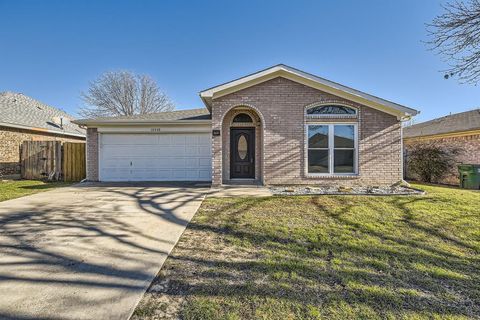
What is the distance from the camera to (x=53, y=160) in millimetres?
12570

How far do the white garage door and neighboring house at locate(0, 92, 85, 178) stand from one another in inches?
224

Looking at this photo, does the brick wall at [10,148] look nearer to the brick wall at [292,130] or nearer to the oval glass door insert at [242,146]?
the brick wall at [292,130]

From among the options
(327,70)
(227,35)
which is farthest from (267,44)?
(327,70)

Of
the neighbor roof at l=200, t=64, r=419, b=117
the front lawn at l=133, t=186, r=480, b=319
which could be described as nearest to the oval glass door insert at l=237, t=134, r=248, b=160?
the neighbor roof at l=200, t=64, r=419, b=117

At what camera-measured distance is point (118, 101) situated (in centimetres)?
3105

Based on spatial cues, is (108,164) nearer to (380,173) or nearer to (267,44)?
(267,44)

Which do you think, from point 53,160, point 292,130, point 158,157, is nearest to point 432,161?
point 292,130

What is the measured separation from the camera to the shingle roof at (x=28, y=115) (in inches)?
526

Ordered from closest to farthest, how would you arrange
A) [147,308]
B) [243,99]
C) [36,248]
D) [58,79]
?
1. [147,308]
2. [36,248]
3. [243,99]
4. [58,79]

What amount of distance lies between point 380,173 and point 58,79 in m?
29.0

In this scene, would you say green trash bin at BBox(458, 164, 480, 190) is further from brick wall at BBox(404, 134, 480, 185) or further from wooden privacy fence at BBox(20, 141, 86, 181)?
wooden privacy fence at BBox(20, 141, 86, 181)

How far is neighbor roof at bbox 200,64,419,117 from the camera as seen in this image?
9008 mm

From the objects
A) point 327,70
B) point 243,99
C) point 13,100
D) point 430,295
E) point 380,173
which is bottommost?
point 430,295

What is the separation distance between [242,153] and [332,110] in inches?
156
